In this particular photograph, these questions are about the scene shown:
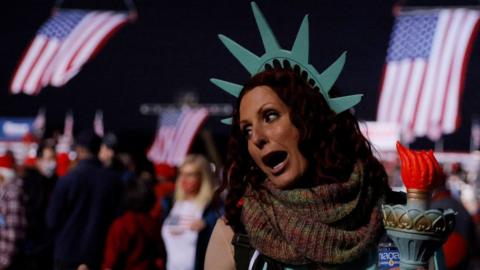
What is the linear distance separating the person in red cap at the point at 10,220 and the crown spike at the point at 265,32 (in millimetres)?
5670

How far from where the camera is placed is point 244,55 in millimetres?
2578

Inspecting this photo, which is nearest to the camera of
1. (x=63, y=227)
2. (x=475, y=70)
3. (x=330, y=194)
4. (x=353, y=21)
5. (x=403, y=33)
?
(x=330, y=194)

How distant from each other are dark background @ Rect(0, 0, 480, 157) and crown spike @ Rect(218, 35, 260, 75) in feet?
46.5

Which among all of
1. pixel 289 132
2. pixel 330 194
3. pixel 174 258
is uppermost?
pixel 289 132

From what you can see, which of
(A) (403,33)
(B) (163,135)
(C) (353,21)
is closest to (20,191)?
(A) (403,33)

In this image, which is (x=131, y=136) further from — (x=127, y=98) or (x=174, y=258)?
(x=174, y=258)

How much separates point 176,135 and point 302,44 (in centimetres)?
1752

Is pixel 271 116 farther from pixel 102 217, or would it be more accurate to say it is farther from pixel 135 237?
pixel 102 217

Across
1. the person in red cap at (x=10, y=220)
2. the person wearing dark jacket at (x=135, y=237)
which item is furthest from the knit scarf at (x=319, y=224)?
the person in red cap at (x=10, y=220)

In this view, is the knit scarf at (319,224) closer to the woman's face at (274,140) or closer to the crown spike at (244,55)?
the woman's face at (274,140)

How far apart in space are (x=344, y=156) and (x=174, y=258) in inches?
151

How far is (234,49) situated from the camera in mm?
2576

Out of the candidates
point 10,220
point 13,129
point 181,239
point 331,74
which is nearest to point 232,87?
point 331,74

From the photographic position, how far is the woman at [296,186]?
7.62ft
